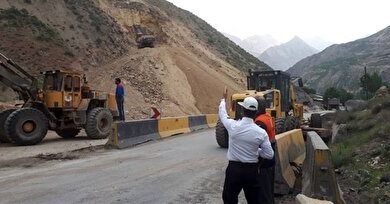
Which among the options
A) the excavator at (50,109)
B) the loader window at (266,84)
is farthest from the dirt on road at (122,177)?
the loader window at (266,84)

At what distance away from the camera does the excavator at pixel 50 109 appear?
55.6 feet

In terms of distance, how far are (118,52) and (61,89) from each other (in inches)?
859

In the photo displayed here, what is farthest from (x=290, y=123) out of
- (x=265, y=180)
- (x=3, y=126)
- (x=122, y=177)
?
(x=265, y=180)

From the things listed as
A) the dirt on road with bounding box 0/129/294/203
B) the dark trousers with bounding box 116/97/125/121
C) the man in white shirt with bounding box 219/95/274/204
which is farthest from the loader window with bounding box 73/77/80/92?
the man in white shirt with bounding box 219/95/274/204

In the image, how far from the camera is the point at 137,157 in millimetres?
14305

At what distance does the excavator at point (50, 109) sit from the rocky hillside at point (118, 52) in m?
8.28

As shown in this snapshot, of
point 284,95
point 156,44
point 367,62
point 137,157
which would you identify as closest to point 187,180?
point 137,157

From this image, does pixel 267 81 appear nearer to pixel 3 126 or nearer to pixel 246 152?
pixel 3 126

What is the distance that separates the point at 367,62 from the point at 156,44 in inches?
5742

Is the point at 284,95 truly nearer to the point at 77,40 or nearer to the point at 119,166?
the point at 119,166

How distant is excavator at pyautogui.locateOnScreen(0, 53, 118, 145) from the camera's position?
16.9m

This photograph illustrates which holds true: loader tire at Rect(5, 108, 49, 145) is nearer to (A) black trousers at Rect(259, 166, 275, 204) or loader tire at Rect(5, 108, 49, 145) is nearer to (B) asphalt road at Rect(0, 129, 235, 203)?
(B) asphalt road at Rect(0, 129, 235, 203)

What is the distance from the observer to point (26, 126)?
55.8 ft

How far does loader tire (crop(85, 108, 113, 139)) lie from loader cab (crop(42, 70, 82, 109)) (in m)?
0.75
